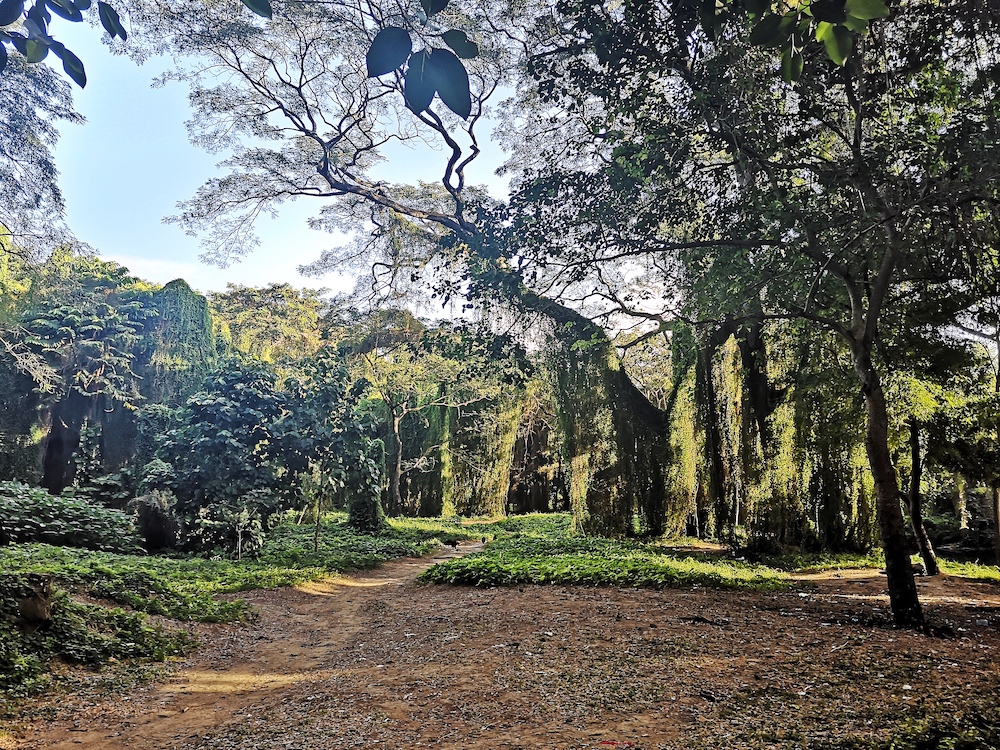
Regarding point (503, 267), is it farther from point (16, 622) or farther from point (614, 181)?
point (16, 622)

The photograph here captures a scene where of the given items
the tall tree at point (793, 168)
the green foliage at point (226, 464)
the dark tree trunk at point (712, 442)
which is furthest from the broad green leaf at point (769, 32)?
the dark tree trunk at point (712, 442)

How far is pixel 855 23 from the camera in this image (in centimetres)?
97

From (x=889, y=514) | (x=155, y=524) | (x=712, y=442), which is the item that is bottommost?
(x=155, y=524)

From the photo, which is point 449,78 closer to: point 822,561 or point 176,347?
point 822,561

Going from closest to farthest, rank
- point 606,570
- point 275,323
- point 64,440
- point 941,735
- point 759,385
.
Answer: point 941,735 → point 606,570 → point 759,385 → point 64,440 → point 275,323

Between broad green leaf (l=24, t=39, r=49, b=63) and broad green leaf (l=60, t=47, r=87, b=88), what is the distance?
0.13ft

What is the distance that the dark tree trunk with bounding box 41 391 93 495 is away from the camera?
15.2 meters

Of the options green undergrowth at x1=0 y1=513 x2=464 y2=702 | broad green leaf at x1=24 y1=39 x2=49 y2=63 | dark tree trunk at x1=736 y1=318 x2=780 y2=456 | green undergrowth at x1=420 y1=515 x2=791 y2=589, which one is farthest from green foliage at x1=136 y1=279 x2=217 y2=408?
broad green leaf at x1=24 y1=39 x2=49 y2=63

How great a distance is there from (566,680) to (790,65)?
375 centimetres

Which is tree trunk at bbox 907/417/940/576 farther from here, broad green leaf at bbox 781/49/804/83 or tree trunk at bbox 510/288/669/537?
broad green leaf at bbox 781/49/804/83

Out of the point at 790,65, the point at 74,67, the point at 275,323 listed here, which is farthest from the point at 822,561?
the point at 275,323

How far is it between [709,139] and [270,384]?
911 centimetres

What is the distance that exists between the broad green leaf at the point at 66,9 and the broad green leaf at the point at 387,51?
0.90m

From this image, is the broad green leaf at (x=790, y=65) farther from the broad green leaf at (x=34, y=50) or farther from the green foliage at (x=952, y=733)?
the green foliage at (x=952, y=733)
